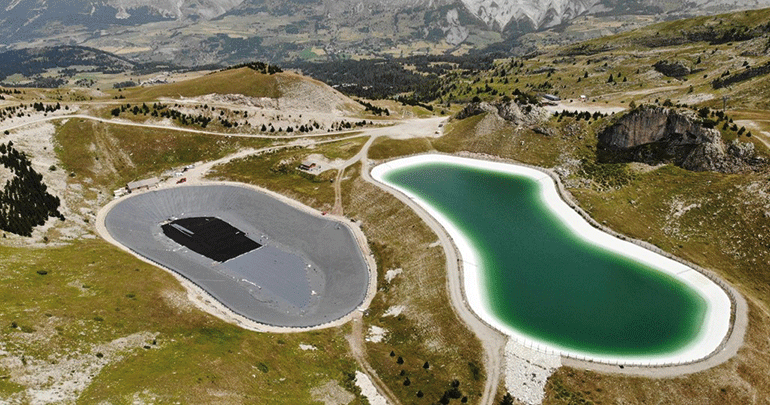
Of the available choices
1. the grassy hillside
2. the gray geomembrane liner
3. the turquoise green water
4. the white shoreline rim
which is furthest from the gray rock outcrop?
the grassy hillside

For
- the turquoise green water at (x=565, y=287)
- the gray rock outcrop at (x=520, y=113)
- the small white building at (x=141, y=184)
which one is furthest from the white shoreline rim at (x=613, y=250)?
the small white building at (x=141, y=184)

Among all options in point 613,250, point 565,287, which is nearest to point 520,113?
point 613,250

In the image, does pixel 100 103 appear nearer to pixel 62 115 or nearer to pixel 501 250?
pixel 62 115

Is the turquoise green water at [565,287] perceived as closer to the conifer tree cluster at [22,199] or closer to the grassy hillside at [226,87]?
the conifer tree cluster at [22,199]

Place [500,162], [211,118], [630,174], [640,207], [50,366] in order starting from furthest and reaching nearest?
[211,118], [500,162], [630,174], [640,207], [50,366]

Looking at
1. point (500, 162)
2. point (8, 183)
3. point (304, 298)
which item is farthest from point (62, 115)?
point (500, 162)

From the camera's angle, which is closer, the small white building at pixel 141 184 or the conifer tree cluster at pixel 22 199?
the conifer tree cluster at pixel 22 199
